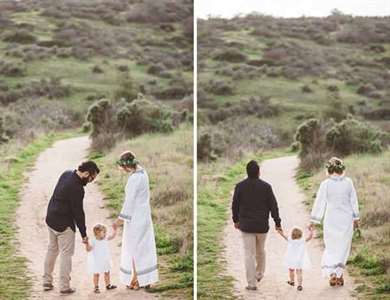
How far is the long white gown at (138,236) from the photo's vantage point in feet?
26.1

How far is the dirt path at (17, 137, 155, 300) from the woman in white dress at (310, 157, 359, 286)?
146 centimetres

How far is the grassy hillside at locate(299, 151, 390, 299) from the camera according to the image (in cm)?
793

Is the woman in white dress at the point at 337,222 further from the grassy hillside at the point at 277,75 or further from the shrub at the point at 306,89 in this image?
the shrub at the point at 306,89

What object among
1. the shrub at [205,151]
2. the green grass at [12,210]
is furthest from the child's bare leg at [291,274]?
the green grass at [12,210]

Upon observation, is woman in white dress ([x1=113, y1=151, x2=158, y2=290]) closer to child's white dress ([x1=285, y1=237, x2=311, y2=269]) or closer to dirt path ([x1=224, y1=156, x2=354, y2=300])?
dirt path ([x1=224, y1=156, x2=354, y2=300])

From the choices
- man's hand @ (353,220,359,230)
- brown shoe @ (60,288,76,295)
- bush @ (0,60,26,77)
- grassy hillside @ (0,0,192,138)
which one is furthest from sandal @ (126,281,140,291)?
bush @ (0,60,26,77)

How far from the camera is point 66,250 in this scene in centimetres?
774

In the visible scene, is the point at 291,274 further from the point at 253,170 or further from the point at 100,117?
the point at 100,117

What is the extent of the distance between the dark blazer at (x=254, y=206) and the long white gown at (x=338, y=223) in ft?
1.33

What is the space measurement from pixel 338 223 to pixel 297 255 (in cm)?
41

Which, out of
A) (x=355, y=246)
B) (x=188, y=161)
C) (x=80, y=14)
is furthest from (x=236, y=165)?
(x=80, y=14)

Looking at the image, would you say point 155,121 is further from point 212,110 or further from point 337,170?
point 337,170

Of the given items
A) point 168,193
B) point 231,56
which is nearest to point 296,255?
point 168,193

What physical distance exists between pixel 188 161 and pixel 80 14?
5.00 feet
